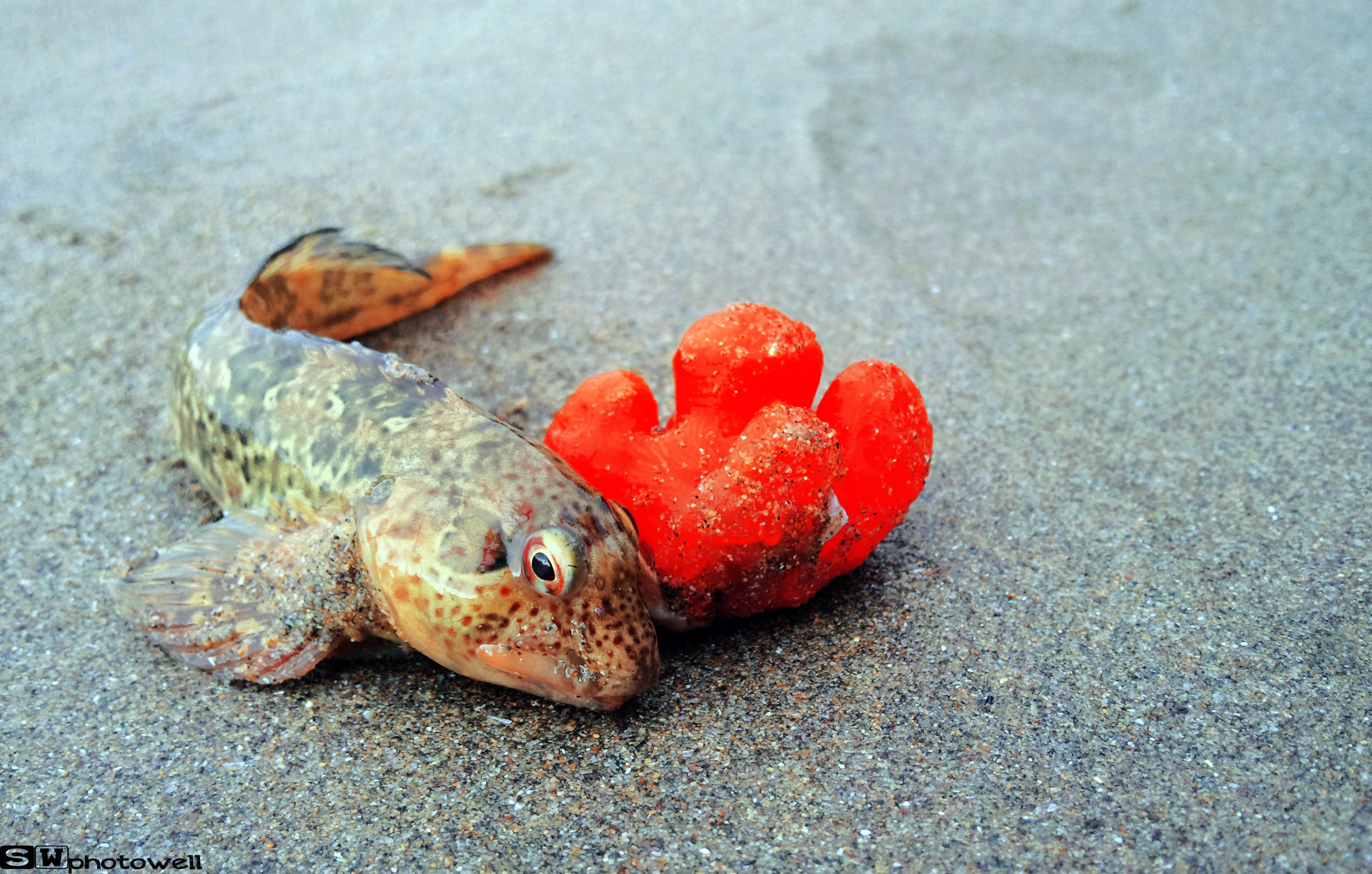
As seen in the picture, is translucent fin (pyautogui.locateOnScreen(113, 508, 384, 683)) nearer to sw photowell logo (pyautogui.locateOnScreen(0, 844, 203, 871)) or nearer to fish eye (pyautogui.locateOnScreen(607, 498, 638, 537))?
sw photowell logo (pyautogui.locateOnScreen(0, 844, 203, 871))

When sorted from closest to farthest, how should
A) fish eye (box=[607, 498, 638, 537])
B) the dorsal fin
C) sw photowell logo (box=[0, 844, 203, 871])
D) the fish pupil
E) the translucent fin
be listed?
sw photowell logo (box=[0, 844, 203, 871]) → the fish pupil → fish eye (box=[607, 498, 638, 537]) → the translucent fin → the dorsal fin

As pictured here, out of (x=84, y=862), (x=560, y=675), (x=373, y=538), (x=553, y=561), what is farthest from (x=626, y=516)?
(x=84, y=862)

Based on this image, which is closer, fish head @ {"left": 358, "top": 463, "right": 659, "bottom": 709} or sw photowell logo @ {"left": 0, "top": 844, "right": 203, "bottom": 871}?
sw photowell logo @ {"left": 0, "top": 844, "right": 203, "bottom": 871}

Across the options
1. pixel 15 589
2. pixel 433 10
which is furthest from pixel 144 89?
pixel 15 589

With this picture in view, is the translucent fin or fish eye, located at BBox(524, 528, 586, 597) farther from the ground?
fish eye, located at BBox(524, 528, 586, 597)

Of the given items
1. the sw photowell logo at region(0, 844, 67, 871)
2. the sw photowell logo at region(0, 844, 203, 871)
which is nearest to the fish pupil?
the sw photowell logo at region(0, 844, 203, 871)

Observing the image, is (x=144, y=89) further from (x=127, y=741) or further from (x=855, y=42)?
(x=127, y=741)
